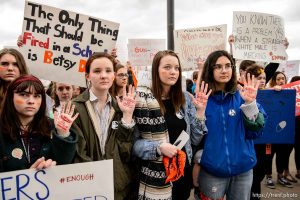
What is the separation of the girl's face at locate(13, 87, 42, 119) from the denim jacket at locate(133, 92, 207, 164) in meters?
0.82

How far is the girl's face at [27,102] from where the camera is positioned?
1.96 metres

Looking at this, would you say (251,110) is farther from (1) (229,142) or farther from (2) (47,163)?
(2) (47,163)

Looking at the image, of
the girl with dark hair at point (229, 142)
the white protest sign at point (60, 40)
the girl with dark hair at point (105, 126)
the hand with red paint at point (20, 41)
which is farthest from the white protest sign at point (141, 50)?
the girl with dark hair at point (105, 126)

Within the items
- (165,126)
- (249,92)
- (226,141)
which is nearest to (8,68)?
(165,126)

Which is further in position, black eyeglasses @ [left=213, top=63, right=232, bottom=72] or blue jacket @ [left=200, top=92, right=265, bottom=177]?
black eyeglasses @ [left=213, top=63, right=232, bottom=72]

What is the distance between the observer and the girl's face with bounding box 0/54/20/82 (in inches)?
105

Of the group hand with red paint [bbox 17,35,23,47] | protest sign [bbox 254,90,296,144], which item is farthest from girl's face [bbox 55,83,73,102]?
protest sign [bbox 254,90,296,144]

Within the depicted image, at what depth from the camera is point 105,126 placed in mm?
2248

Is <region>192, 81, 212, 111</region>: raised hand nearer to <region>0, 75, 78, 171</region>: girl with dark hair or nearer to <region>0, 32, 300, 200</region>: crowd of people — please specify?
<region>0, 32, 300, 200</region>: crowd of people

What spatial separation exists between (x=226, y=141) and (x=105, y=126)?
1060 millimetres

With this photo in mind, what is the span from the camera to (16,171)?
5.98 ft

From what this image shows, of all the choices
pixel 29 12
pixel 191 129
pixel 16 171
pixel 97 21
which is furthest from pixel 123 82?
pixel 16 171

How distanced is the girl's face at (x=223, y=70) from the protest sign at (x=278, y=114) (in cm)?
111

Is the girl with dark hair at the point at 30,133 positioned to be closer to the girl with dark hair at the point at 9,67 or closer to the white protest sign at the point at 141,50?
the girl with dark hair at the point at 9,67
